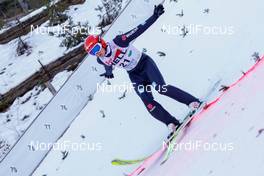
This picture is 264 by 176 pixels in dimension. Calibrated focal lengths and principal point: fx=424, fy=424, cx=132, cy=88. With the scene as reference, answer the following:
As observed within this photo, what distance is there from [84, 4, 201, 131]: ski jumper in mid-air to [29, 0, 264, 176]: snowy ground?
67 centimetres

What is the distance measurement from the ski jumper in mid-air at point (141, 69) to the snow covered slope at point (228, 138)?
0.41 meters

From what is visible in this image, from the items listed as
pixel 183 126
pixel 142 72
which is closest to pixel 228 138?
pixel 183 126

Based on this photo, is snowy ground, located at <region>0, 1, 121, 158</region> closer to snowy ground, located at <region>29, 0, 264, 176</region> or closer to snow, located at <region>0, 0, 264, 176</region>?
snow, located at <region>0, 0, 264, 176</region>

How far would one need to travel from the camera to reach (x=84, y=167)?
23.4ft

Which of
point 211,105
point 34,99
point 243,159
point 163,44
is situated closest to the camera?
point 243,159

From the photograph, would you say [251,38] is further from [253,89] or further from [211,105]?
[253,89]

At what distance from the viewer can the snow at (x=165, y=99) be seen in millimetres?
5152

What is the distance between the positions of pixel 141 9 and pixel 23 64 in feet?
14.5

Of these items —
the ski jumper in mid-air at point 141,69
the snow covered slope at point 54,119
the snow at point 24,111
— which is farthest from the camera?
the snow at point 24,111

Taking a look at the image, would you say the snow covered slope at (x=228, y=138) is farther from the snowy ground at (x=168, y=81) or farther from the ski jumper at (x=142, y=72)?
the snowy ground at (x=168, y=81)

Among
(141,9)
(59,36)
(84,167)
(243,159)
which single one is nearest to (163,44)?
(141,9)

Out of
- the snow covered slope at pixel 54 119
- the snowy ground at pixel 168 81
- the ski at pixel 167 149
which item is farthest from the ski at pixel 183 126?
the snow covered slope at pixel 54 119

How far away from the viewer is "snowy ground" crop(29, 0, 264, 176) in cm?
668

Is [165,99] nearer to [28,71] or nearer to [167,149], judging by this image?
[167,149]
